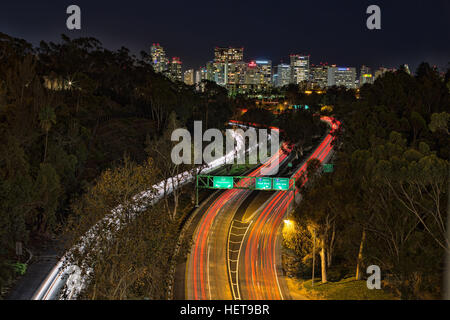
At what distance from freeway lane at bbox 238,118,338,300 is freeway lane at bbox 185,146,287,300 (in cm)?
116

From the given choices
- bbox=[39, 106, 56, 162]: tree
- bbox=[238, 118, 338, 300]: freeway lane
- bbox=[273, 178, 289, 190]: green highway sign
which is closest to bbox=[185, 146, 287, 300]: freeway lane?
bbox=[238, 118, 338, 300]: freeway lane

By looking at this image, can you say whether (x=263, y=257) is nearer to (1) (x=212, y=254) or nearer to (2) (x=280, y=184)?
(1) (x=212, y=254)

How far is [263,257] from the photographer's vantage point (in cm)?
2620

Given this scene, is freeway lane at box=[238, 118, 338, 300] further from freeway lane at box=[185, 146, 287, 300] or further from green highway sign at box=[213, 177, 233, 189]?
green highway sign at box=[213, 177, 233, 189]

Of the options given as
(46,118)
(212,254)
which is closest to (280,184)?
(212,254)

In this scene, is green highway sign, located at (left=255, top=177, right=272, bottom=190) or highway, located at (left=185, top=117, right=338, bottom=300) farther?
green highway sign, located at (left=255, top=177, right=272, bottom=190)

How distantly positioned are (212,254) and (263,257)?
10.7 feet

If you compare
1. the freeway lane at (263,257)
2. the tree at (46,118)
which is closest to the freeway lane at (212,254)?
the freeway lane at (263,257)

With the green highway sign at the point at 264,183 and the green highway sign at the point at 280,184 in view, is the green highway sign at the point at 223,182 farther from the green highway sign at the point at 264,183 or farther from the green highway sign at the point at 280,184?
the green highway sign at the point at 280,184

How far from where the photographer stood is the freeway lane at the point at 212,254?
2134 centimetres

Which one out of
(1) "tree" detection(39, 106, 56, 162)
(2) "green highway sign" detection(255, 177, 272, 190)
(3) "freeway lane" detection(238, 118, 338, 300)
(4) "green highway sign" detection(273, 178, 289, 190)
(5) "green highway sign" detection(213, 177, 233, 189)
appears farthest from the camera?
(1) "tree" detection(39, 106, 56, 162)

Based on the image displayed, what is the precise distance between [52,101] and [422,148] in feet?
104

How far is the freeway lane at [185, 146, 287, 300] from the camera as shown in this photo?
2134 cm
